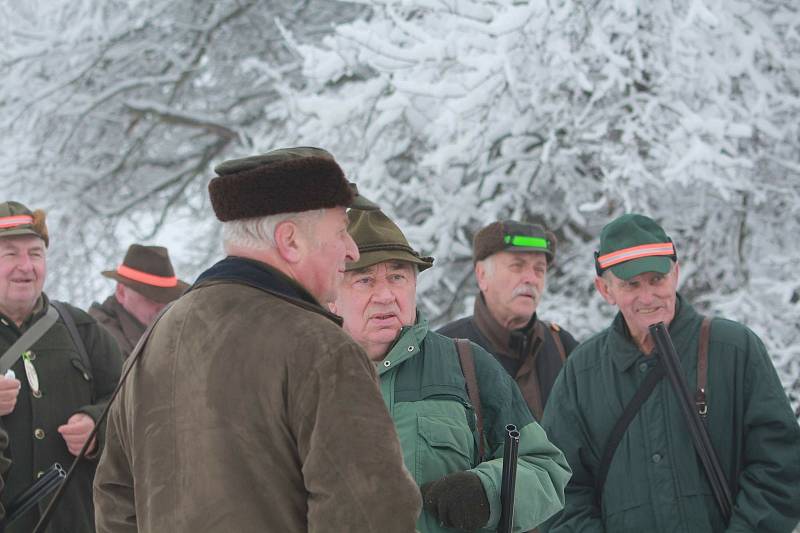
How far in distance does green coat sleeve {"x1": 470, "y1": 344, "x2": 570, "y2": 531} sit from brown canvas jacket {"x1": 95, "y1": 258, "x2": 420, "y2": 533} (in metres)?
0.79

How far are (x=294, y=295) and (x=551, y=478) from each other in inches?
43.4

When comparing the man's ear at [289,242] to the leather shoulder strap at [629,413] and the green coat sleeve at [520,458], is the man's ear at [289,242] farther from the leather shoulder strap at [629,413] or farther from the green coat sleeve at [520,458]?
the leather shoulder strap at [629,413]

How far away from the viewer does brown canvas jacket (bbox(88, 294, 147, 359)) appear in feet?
18.3

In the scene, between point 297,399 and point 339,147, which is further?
point 339,147

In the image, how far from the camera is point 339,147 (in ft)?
25.1

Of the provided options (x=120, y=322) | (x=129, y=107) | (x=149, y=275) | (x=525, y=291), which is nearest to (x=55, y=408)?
(x=120, y=322)

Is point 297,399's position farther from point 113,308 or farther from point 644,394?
point 113,308

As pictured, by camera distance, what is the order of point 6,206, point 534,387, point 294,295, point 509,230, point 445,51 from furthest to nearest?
point 445,51, point 509,230, point 534,387, point 6,206, point 294,295

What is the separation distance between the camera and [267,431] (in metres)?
1.93

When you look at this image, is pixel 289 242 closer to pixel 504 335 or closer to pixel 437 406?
pixel 437 406

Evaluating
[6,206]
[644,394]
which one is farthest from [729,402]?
[6,206]

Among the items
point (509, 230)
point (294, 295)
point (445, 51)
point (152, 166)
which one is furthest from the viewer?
point (152, 166)

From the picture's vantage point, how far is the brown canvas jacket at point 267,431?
1875 mm

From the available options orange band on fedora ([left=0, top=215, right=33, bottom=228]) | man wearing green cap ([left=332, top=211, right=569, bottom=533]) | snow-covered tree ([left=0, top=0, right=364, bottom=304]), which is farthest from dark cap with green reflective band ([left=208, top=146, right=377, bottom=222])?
snow-covered tree ([left=0, top=0, right=364, bottom=304])
